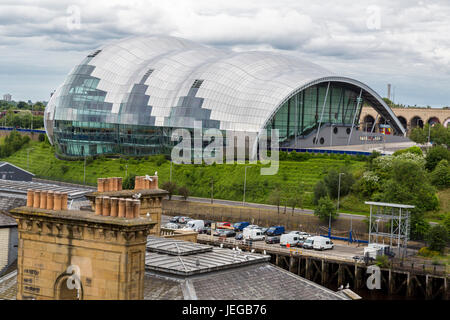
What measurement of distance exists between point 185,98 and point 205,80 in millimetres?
4002

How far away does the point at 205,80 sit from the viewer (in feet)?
343

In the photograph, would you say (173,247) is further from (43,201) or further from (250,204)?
(250,204)

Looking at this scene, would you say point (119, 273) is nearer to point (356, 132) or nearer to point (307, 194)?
point (307, 194)

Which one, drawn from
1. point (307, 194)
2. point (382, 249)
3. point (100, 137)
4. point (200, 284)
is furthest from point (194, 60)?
point (200, 284)

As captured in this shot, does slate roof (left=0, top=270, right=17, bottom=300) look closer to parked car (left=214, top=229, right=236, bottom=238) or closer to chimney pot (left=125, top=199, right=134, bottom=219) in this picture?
chimney pot (left=125, top=199, right=134, bottom=219)

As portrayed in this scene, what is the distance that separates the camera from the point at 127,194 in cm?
3030

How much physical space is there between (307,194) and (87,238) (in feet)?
197

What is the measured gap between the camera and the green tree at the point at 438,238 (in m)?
58.6

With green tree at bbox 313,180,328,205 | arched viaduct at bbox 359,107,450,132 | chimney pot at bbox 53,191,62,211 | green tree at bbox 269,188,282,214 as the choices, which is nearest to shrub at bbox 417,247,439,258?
green tree at bbox 313,180,328,205

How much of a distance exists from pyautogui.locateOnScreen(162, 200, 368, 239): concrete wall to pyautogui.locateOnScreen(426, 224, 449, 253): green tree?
26.3 feet

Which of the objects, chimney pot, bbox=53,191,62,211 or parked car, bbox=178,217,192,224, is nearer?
chimney pot, bbox=53,191,62,211

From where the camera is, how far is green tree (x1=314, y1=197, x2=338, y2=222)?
69.0 metres

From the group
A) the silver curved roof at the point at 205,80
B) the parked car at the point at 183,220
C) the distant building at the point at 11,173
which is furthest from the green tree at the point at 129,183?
the distant building at the point at 11,173

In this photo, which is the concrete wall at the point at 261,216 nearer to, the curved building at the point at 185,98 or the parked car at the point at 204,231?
the parked car at the point at 204,231
